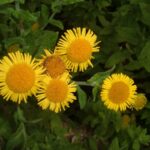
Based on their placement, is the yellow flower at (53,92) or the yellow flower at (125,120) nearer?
the yellow flower at (53,92)

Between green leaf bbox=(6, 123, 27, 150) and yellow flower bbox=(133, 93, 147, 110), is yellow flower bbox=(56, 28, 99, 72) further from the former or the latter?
yellow flower bbox=(133, 93, 147, 110)

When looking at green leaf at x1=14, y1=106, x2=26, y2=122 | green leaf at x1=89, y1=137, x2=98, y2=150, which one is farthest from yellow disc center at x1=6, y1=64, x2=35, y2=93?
green leaf at x1=89, y1=137, x2=98, y2=150

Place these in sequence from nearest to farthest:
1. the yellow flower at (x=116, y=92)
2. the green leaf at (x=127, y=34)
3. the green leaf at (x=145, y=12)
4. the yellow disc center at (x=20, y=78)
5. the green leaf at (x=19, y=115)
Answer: the yellow disc center at (x=20, y=78) → the green leaf at (x=19, y=115) → the yellow flower at (x=116, y=92) → the green leaf at (x=145, y=12) → the green leaf at (x=127, y=34)

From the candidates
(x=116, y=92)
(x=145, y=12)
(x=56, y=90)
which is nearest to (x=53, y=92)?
(x=56, y=90)

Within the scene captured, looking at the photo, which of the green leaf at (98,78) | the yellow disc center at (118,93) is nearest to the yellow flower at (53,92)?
the green leaf at (98,78)

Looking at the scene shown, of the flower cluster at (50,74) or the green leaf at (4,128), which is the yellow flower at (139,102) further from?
the green leaf at (4,128)

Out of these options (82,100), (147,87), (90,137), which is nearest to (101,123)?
(90,137)

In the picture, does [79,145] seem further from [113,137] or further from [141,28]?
[141,28]

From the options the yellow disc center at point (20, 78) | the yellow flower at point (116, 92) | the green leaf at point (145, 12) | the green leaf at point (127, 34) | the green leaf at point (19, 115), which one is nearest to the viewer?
the yellow disc center at point (20, 78)
